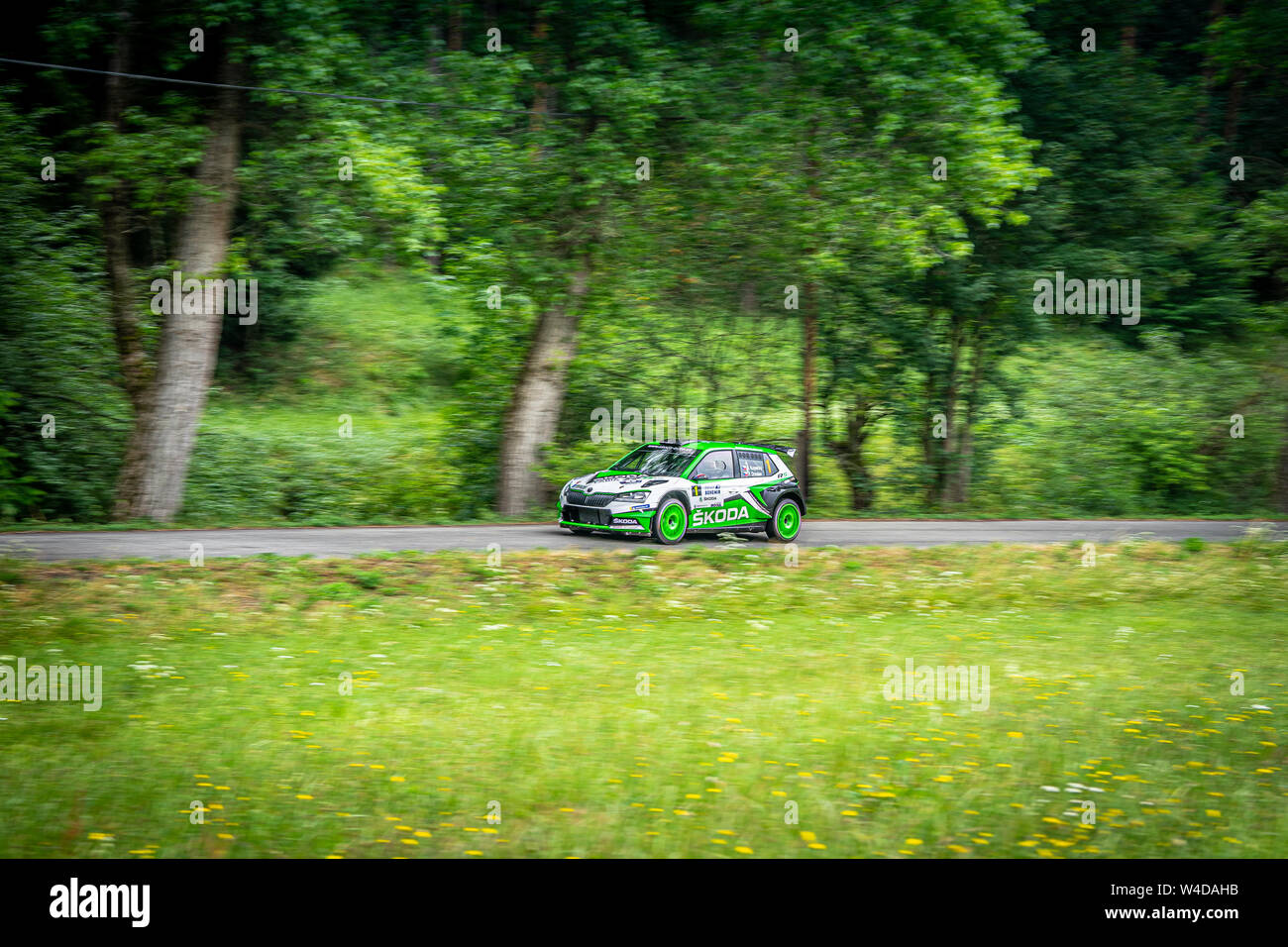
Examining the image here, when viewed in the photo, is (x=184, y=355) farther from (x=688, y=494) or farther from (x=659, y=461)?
(x=688, y=494)

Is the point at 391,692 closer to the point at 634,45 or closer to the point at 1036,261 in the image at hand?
the point at 634,45

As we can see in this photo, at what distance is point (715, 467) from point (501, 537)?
3.72 m

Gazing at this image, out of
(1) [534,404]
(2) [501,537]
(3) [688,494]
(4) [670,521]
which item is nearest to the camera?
(4) [670,521]

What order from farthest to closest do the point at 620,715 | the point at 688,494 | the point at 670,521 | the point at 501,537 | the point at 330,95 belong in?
the point at 330,95, the point at 501,537, the point at 688,494, the point at 670,521, the point at 620,715

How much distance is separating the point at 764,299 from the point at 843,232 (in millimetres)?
2369

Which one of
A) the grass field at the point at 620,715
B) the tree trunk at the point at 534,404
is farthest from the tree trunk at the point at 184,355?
the grass field at the point at 620,715

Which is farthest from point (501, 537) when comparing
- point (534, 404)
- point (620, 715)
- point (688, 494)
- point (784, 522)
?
point (620, 715)

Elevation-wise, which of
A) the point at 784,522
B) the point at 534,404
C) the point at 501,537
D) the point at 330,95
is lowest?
the point at 501,537

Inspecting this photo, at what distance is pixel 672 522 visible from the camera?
1862 centimetres

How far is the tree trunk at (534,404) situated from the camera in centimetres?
2377

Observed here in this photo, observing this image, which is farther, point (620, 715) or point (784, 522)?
point (784, 522)

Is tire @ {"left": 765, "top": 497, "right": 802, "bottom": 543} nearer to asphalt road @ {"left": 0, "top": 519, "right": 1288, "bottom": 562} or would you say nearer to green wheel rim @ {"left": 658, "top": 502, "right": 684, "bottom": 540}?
asphalt road @ {"left": 0, "top": 519, "right": 1288, "bottom": 562}

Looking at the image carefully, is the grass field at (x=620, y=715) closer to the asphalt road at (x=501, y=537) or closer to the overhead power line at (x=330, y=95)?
the asphalt road at (x=501, y=537)
